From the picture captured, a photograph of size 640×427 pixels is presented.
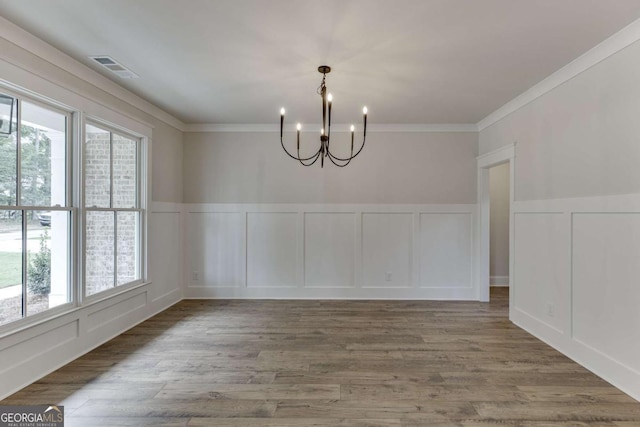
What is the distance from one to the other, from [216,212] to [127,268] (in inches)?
59.1

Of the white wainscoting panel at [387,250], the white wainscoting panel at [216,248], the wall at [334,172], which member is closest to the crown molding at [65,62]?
the wall at [334,172]

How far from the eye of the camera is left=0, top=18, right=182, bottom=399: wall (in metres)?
2.33

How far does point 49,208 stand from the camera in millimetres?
2639

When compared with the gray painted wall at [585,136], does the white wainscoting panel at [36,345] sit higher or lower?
lower

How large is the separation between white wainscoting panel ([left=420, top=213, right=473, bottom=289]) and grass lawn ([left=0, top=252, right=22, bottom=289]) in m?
4.43

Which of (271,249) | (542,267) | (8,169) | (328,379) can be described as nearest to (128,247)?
(8,169)

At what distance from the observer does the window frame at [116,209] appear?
2.94 meters

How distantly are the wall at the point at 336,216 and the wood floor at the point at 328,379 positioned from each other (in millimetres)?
1088

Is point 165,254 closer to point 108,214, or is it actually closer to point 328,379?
point 108,214

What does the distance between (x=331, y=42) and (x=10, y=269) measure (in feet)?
9.24

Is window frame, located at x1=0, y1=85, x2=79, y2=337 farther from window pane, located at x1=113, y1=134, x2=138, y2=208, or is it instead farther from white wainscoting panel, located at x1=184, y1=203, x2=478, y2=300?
white wainscoting panel, located at x1=184, y1=203, x2=478, y2=300

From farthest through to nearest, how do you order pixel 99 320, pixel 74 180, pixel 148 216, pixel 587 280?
pixel 148 216 < pixel 99 320 < pixel 74 180 < pixel 587 280

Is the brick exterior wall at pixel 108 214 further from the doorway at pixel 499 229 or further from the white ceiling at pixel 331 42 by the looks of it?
the doorway at pixel 499 229

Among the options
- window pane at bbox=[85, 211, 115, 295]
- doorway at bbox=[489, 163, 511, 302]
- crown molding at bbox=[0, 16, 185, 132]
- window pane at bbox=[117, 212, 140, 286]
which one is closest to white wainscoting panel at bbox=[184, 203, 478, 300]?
window pane at bbox=[117, 212, 140, 286]
